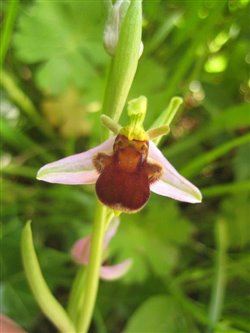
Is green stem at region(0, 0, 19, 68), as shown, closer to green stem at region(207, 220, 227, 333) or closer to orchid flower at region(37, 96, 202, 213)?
orchid flower at region(37, 96, 202, 213)

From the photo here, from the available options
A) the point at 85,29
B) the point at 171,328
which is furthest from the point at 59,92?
the point at 171,328

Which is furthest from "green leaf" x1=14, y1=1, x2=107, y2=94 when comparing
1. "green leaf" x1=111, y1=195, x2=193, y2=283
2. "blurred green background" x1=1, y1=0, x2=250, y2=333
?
"green leaf" x1=111, y1=195, x2=193, y2=283

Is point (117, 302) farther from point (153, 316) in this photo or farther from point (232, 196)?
point (232, 196)

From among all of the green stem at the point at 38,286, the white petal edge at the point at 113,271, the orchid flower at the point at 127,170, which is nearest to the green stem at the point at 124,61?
the orchid flower at the point at 127,170

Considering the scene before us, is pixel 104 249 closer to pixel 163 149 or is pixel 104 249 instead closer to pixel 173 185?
pixel 173 185

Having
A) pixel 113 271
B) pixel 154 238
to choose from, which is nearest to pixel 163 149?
pixel 154 238

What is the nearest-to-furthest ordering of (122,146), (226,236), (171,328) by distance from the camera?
(122,146)
(171,328)
(226,236)
